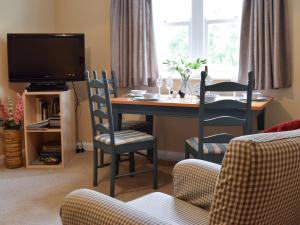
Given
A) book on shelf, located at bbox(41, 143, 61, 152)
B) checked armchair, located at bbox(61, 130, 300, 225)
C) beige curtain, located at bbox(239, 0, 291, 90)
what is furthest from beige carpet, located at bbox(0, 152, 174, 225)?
checked armchair, located at bbox(61, 130, 300, 225)

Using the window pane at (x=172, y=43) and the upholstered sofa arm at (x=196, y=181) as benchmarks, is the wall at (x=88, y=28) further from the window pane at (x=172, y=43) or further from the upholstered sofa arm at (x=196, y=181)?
the upholstered sofa arm at (x=196, y=181)

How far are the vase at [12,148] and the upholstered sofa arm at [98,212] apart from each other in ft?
8.11

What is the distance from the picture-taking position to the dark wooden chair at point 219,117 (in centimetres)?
252

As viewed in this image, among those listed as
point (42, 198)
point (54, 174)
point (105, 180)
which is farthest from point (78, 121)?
point (42, 198)

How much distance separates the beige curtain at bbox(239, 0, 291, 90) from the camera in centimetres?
314

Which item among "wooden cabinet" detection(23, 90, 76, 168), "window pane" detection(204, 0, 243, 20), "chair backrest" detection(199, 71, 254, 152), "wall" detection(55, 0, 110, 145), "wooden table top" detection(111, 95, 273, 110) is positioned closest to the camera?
"chair backrest" detection(199, 71, 254, 152)

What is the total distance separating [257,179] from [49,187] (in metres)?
2.55

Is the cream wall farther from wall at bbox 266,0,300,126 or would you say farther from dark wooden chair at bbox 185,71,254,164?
dark wooden chair at bbox 185,71,254,164

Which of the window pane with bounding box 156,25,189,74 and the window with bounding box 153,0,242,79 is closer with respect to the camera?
the window with bounding box 153,0,242,79

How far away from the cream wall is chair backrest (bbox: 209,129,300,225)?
245 cm

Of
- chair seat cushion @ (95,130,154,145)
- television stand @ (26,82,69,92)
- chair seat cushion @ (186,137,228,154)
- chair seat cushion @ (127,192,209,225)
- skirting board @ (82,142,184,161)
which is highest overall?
television stand @ (26,82,69,92)

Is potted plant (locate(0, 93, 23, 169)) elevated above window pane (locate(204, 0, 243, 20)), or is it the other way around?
window pane (locate(204, 0, 243, 20))

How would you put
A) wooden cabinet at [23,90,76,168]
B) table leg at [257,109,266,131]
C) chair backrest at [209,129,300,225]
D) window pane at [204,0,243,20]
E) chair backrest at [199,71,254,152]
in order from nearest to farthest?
chair backrest at [209,129,300,225] < chair backrest at [199,71,254,152] < table leg at [257,109,266,131] < window pane at [204,0,243,20] < wooden cabinet at [23,90,76,168]

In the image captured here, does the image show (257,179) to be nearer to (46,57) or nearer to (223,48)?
(223,48)
